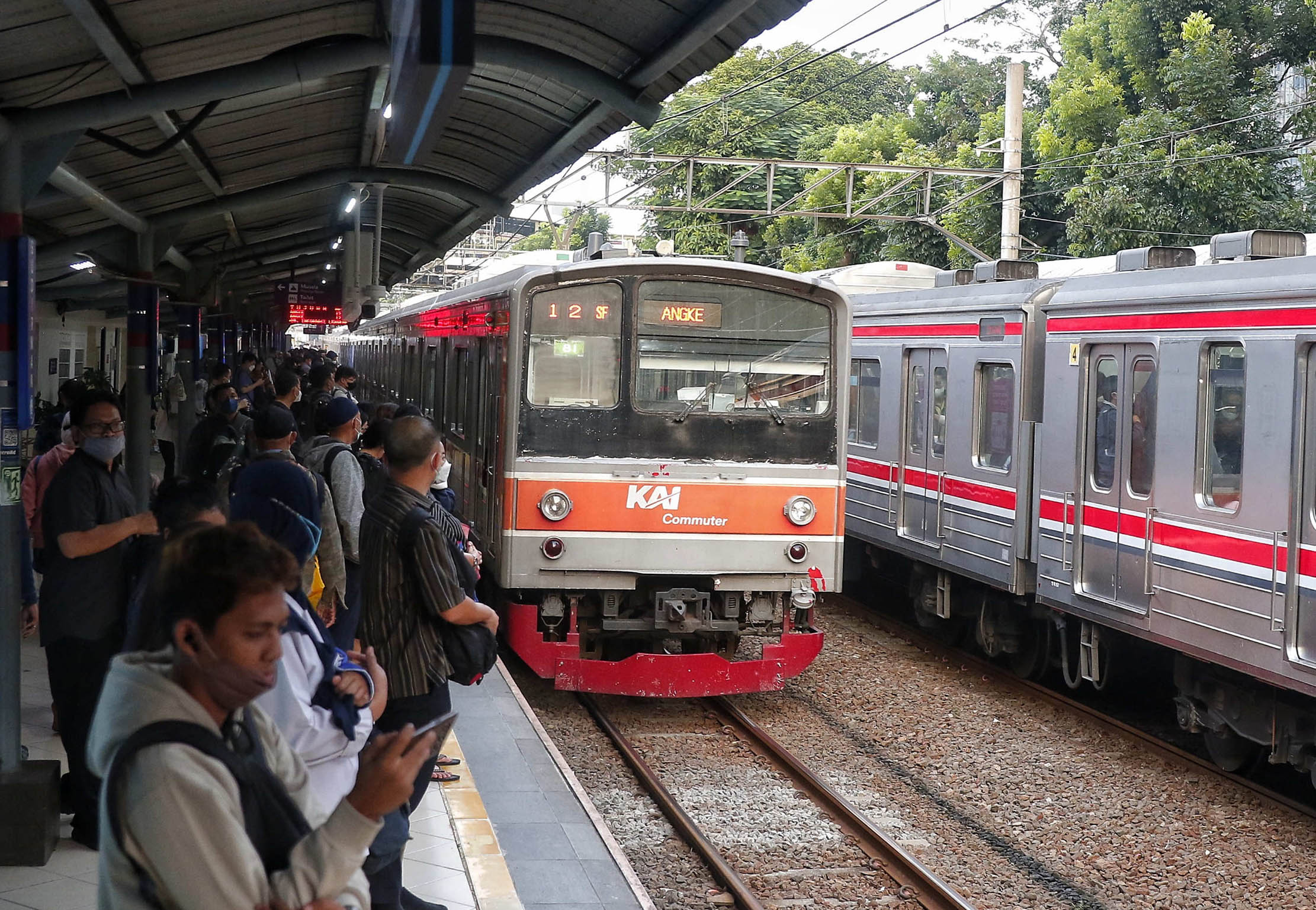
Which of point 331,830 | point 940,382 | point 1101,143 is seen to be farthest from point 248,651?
point 1101,143

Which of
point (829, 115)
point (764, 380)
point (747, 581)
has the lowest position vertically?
point (747, 581)

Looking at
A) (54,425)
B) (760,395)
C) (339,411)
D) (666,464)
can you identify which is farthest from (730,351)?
(54,425)

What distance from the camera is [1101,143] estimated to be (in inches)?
848

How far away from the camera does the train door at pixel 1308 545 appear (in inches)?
281

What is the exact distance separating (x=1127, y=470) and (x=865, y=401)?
468cm

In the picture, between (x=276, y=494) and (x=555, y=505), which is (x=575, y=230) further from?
(x=276, y=494)

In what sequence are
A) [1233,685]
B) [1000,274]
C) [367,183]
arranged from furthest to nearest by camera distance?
1. [1000,274]
2. [367,183]
3. [1233,685]

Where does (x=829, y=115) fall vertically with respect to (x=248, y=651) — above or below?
above

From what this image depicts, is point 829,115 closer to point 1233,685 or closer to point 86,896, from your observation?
point 1233,685

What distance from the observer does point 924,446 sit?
12.0 m

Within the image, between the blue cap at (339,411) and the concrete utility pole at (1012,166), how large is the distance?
1353cm

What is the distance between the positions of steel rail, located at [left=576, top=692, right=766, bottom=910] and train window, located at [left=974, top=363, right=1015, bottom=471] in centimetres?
371

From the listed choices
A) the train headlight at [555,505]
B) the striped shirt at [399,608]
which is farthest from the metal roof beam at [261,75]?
the train headlight at [555,505]

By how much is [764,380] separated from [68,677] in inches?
206
